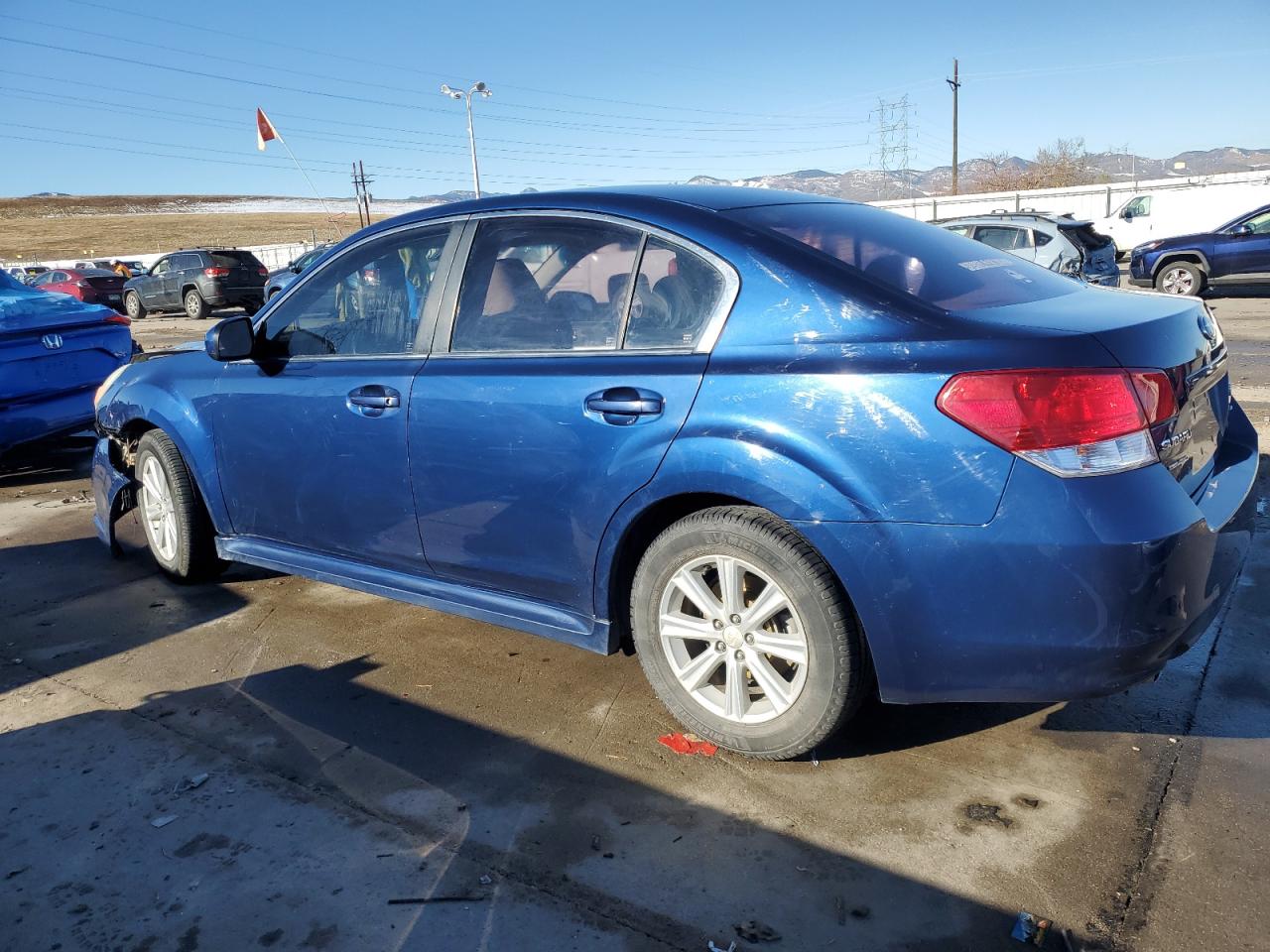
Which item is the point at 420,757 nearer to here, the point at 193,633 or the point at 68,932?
the point at 68,932

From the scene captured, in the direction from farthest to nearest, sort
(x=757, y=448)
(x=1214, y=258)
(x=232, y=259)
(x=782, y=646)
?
(x=232, y=259)
(x=1214, y=258)
(x=782, y=646)
(x=757, y=448)

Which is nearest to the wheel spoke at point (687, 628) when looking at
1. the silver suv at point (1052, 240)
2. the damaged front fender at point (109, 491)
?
the damaged front fender at point (109, 491)

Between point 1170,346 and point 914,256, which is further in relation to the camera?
point 914,256

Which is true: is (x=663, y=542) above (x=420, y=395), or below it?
below

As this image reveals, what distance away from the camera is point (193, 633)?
434 cm

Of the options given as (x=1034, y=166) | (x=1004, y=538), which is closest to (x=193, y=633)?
(x=1004, y=538)

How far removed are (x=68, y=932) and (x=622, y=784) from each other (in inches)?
56.8

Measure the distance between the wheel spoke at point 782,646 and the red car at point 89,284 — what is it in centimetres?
2950

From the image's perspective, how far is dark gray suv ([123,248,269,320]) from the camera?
25.1 meters

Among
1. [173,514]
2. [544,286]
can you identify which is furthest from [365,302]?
[173,514]

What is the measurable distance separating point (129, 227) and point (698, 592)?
9564 centimetres

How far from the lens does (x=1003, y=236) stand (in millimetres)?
14641

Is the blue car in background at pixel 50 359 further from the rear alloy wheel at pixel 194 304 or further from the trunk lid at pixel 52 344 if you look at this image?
the rear alloy wheel at pixel 194 304

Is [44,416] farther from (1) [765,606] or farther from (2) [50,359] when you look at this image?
(1) [765,606]
